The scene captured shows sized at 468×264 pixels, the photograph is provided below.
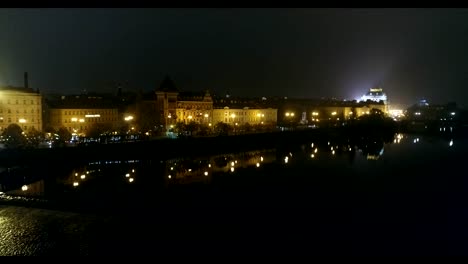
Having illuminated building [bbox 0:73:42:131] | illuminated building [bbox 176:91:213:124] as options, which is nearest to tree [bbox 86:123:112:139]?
illuminated building [bbox 0:73:42:131]

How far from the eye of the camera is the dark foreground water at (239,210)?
20.5 ft

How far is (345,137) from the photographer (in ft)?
104

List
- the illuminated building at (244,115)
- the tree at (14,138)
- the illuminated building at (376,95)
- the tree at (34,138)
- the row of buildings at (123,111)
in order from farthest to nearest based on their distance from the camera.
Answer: the illuminated building at (376,95)
the illuminated building at (244,115)
the row of buildings at (123,111)
the tree at (34,138)
the tree at (14,138)

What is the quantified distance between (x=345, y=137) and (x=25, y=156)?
23774 mm

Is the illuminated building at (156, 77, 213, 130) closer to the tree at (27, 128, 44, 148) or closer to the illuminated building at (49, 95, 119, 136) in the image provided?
the illuminated building at (49, 95, 119, 136)

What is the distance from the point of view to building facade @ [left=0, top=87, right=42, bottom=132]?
19.3 m

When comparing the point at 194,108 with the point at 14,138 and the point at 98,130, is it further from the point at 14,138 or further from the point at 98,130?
the point at 14,138

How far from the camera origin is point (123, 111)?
86.9ft

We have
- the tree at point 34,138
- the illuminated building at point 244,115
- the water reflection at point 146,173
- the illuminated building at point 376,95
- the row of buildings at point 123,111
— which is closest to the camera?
the water reflection at point 146,173

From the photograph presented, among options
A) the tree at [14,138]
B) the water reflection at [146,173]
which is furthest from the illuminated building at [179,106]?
the tree at [14,138]

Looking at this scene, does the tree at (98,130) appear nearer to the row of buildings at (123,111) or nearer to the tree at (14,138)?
the row of buildings at (123,111)

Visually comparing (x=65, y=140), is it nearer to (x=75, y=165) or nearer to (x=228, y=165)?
(x=75, y=165)

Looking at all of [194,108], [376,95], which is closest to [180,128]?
[194,108]

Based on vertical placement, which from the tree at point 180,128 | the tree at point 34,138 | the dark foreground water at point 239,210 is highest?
the tree at point 180,128
